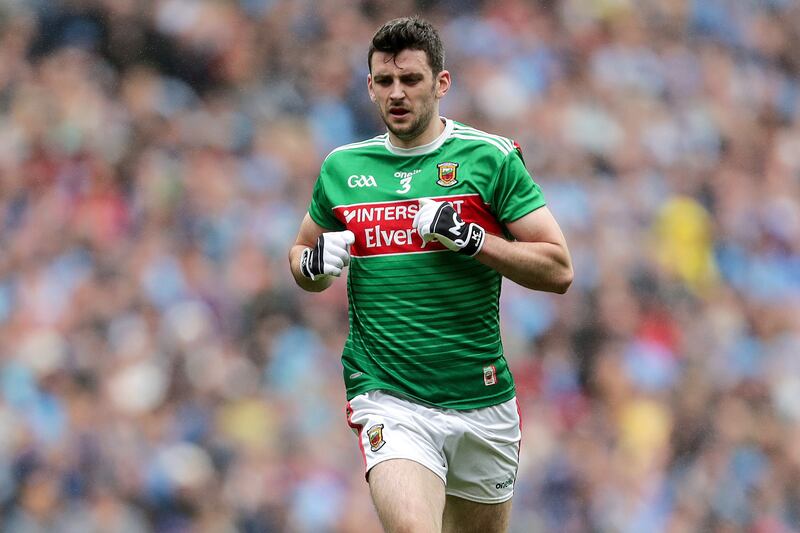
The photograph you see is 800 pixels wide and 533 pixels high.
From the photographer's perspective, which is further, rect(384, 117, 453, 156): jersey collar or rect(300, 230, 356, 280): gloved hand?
rect(384, 117, 453, 156): jersey collar

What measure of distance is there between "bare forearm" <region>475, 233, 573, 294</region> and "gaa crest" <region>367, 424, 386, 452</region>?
2.61ft

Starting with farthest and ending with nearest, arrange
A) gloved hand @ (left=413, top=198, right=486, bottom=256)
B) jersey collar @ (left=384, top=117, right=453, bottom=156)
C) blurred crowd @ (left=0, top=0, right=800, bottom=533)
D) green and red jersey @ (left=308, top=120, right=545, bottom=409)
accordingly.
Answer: blurred crowd @ (left=0, top=0, right=800, bottom=533)
jersey collar @ (left=384, top=117, right=453, bottom=156)
green and red jersey @ (left=308, top=120, right=545, bottom=409)
gloved hand @ (left=413, top=198, right=486, bottom=256)

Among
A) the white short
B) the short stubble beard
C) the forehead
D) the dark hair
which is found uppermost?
the dark hair

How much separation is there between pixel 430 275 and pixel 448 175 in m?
0.42

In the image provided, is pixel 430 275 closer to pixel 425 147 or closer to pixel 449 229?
pixel 449 229

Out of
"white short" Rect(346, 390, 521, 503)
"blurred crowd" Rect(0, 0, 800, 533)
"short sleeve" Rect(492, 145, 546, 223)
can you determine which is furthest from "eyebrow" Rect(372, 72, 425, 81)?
"blurred crowd" Rect(0, 0, 800, 533)

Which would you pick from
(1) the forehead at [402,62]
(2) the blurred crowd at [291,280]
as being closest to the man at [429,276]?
(1) the forehead at [402,62]

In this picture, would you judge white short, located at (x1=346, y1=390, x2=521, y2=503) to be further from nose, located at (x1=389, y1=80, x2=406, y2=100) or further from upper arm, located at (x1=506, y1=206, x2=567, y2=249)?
nose, located at (x1=389, y1=80, x2=406, y2=100)

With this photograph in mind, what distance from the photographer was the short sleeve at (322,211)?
573 centimetres

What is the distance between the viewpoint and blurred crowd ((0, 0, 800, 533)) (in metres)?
10.3

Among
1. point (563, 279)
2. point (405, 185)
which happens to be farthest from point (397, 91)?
point (563, 279)

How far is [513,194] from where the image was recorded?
5.39m

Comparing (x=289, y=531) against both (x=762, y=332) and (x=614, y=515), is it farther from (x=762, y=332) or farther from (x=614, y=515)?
(x=762, y=332)

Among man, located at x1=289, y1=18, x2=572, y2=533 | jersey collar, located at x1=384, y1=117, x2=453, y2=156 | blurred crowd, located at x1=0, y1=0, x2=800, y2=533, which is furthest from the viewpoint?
blurred crowd, located at x1=0, y1=0, x2=800, y2=533
